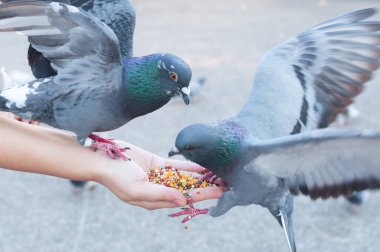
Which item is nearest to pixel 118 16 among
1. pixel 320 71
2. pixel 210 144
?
pixel 210 144

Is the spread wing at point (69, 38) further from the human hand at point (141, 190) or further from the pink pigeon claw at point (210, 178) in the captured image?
the pink pigeon claw at point (210, 178)

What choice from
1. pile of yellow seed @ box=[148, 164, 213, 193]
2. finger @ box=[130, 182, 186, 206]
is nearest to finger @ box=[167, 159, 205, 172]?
pile of yellow seed @ box=[148, 164, 213, 193]

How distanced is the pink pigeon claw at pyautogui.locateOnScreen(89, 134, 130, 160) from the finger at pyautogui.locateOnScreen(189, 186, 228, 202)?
0.36 metres

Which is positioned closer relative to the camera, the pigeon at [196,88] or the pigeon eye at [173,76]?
the pigeon eye at [173,76]

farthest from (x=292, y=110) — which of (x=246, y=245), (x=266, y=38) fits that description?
(x=266, y=38)

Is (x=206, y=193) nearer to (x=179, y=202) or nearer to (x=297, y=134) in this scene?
(x=179, y=202)

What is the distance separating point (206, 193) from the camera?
8.54ft

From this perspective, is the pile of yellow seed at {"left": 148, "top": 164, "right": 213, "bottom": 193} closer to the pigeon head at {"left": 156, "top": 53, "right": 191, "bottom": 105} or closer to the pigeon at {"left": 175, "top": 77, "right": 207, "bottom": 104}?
the pigeon head at {"left": 156, "top": 53, "right": 191, "bottom": 105}

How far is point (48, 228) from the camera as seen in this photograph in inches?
171

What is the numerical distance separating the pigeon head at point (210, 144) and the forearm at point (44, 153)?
1.56 ft

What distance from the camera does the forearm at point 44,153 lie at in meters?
2.49

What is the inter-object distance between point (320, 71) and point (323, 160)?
0.75 metres

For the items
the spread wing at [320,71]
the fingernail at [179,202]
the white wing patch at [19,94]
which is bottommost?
the fingernail at [179,202]

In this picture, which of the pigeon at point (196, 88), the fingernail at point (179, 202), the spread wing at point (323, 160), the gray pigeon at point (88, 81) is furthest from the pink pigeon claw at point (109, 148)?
the pigeon at point (196, 88)
